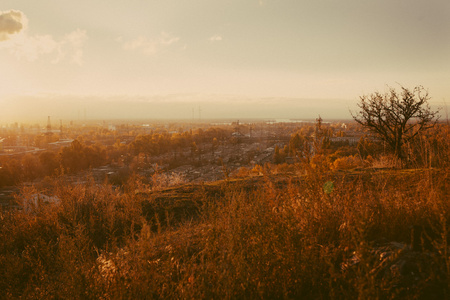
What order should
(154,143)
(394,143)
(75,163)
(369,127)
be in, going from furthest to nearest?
(154,143)
(75,163)
(369,127)
(394,143)

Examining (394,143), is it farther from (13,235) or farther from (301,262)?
(13,235)

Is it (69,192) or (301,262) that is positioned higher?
(301,262)

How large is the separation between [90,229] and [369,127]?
17.7 meters

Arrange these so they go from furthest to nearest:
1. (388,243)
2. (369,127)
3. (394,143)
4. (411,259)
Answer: (369,127) → (394,143) → (388,243) → (411,259)

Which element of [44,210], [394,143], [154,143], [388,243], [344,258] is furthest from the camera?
[154,143]

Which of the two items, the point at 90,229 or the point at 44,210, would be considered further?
the point at 44,210

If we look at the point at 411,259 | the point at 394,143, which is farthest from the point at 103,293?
the point at 394,143

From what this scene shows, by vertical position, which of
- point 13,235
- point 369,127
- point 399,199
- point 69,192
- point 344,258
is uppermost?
point 369,127

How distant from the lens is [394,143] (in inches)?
625

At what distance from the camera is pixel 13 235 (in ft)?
18.2

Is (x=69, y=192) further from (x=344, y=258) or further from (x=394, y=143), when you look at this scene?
(x=394, y=143)

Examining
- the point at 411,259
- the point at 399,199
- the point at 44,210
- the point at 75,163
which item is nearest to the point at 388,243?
the point at 411,259

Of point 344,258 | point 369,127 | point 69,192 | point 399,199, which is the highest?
point 369,127

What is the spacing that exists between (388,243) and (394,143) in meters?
15.8
